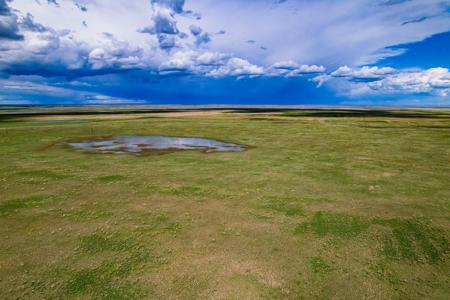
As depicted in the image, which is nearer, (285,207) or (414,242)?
(414,242)

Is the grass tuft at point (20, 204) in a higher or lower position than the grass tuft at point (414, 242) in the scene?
higher

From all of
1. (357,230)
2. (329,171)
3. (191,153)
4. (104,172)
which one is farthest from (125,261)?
(191,153)

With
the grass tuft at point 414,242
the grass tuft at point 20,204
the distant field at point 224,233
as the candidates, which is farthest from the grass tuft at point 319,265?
the grass tuft at point 20,204

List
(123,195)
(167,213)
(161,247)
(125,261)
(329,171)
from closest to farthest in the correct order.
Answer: (125,261) < (161,247) < (167,213) < (123,195) < (329,171)

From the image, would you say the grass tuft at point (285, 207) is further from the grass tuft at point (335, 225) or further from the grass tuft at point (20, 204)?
the grass tuft at point (20, 204)

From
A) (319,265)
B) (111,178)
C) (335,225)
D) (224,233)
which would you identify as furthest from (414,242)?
(111,178)

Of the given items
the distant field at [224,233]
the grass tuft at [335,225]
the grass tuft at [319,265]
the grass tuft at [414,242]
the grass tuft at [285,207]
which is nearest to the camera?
the distant field at [224,233]

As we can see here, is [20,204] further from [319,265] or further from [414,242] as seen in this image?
[414,242]

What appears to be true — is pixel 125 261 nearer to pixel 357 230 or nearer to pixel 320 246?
pixel 320 246
